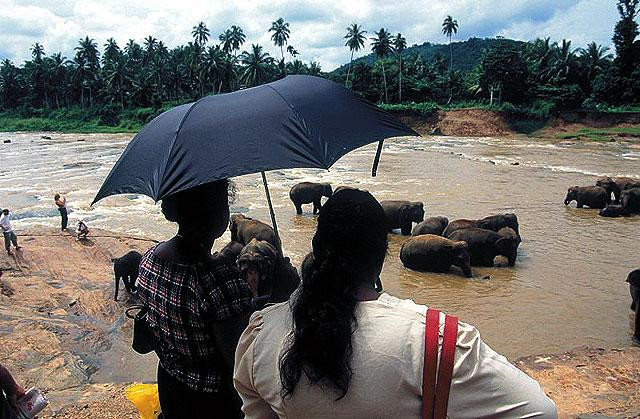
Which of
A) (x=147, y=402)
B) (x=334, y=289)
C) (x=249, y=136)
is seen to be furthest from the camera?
(x=147, y=402)

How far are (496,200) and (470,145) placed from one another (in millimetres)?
23103

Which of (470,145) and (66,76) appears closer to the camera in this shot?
(470,145)

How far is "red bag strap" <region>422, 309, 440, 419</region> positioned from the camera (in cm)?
148

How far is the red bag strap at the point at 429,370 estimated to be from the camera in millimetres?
1477

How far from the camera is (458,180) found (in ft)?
75.9

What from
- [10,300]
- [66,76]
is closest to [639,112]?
[10,300]

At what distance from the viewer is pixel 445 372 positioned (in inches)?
58.0

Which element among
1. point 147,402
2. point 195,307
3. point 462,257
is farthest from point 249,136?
point 462,257

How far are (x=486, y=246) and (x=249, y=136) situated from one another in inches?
386

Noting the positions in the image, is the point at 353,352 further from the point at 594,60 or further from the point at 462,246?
the point at 594,60

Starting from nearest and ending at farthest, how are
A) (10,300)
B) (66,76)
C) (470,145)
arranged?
(10,300)
(470,145)
(66,76)

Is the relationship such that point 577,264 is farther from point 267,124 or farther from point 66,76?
point 66,76

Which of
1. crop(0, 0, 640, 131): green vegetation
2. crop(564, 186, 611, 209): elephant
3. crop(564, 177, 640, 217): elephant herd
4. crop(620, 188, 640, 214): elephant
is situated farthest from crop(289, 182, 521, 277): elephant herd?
crop(0, 0, 640, 131): green vegetation

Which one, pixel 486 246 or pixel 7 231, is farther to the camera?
pixel 7 231
